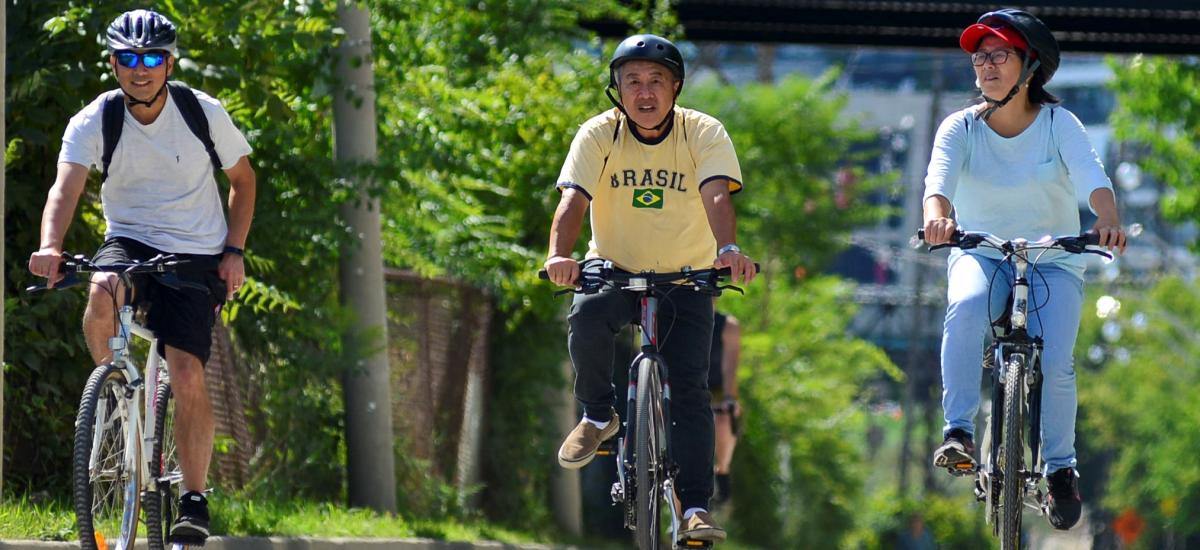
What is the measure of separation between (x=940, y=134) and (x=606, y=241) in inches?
50.7

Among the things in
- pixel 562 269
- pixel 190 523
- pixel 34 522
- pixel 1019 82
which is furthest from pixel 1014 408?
pixel 34 522

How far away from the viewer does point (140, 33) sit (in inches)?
271

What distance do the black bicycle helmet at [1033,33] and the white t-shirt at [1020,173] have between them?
18 cm

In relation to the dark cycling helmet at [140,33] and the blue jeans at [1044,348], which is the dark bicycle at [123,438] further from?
the blue jeans at [1044,348]

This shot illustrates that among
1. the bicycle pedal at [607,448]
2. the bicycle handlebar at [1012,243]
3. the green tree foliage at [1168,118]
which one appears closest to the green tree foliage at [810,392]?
the green tree foliage at [1168,118]

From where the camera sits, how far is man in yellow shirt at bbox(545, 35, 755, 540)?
733 centimetres

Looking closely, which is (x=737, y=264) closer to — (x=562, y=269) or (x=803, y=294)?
(x=562, y=269)

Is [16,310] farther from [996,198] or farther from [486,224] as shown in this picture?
[486,224]

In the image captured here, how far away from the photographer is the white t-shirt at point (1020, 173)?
24.6ft

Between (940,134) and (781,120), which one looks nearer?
(940,134)

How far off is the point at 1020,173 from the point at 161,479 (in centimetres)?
326

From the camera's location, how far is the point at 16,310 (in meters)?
9.58

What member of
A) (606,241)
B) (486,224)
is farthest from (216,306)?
(486,224)

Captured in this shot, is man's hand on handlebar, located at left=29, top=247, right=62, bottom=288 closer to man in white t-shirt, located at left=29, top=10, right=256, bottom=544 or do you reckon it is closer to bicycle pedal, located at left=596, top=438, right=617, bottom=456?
man in white t-shirt, located at left=29, top=10, right=256, bottom=544
